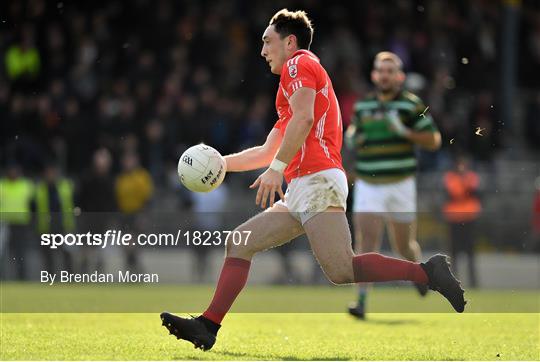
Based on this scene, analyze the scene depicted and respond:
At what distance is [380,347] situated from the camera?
29.2ft

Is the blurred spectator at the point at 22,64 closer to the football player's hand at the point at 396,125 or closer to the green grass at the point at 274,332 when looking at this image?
the green grass at the point at 274,332

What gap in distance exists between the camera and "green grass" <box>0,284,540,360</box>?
8.28 m

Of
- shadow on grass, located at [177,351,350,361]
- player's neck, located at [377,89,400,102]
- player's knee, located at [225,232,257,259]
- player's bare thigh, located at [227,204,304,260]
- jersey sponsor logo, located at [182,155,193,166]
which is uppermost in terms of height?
player's neck, located at [377,89,400,102]

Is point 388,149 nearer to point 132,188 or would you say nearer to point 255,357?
point 255,357

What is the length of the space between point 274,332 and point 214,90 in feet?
40.1

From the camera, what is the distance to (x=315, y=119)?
27.4 ft

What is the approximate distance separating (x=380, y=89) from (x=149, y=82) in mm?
9406

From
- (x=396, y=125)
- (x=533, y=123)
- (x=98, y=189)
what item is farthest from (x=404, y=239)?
(x=533, y=123)

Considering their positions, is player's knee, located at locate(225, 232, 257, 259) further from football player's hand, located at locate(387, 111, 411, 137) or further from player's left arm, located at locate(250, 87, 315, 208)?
football player's hand, located at locate(387, 111, 411, 137)

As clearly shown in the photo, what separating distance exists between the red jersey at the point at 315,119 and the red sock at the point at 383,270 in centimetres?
68

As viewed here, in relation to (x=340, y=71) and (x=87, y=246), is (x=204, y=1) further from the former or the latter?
(x=87, y=246)

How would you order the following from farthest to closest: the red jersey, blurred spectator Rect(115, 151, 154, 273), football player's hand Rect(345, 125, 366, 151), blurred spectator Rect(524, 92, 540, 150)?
blurred spectator Rect(524, 92, 540, 150) < blurred spectator Rect(115, 151, 154, 273) < football player's hand Rect(345, 125, 366, 151) < the red jersey

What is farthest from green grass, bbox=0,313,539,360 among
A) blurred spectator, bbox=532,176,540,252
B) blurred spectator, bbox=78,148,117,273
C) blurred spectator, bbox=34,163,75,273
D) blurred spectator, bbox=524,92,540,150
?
blurred spectator, bbox=524,92,540,150

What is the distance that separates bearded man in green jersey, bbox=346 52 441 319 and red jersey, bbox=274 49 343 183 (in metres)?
3.95
